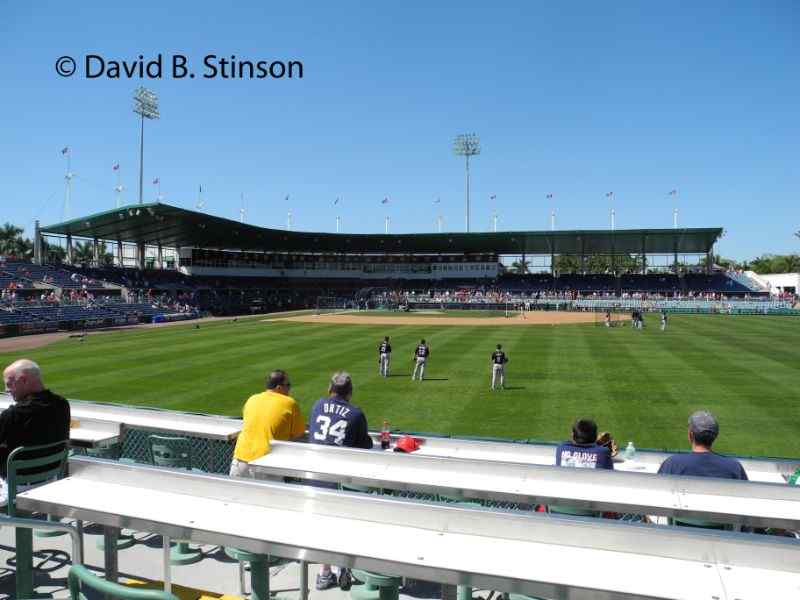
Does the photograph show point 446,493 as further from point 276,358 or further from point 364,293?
point 364,293

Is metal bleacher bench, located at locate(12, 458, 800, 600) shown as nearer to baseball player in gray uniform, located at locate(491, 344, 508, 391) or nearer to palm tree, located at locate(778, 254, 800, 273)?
baseball player in gray uniform, located at locate(491, 344, 508, 391)

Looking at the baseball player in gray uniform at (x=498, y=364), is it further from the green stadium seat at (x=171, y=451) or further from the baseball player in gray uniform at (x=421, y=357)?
the green stadium seat at (x=171, y=451)

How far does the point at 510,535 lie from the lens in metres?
3.05

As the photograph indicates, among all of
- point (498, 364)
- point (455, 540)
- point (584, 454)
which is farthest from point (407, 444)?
point (498, 364)

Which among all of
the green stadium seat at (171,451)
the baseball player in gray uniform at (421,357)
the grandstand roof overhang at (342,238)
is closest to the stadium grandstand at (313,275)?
the grandstand roof overhang at (342,238)

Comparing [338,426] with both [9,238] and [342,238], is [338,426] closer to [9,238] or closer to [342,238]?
[342,238]

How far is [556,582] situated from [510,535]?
18.2 inches

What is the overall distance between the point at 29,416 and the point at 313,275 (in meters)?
89.9

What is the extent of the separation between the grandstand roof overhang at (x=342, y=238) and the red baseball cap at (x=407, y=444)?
51.6 m

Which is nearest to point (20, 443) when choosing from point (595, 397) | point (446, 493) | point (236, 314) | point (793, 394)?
point (446, 493)

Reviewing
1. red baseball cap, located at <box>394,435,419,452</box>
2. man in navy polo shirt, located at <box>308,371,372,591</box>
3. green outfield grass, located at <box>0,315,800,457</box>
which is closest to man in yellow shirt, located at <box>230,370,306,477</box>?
man in navy polo shirt, located at <box>308,371,372,591</box>

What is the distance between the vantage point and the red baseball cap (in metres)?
6.13

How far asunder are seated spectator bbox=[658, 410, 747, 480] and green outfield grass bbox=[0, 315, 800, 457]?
364 inches

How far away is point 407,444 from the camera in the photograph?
6188 mm
